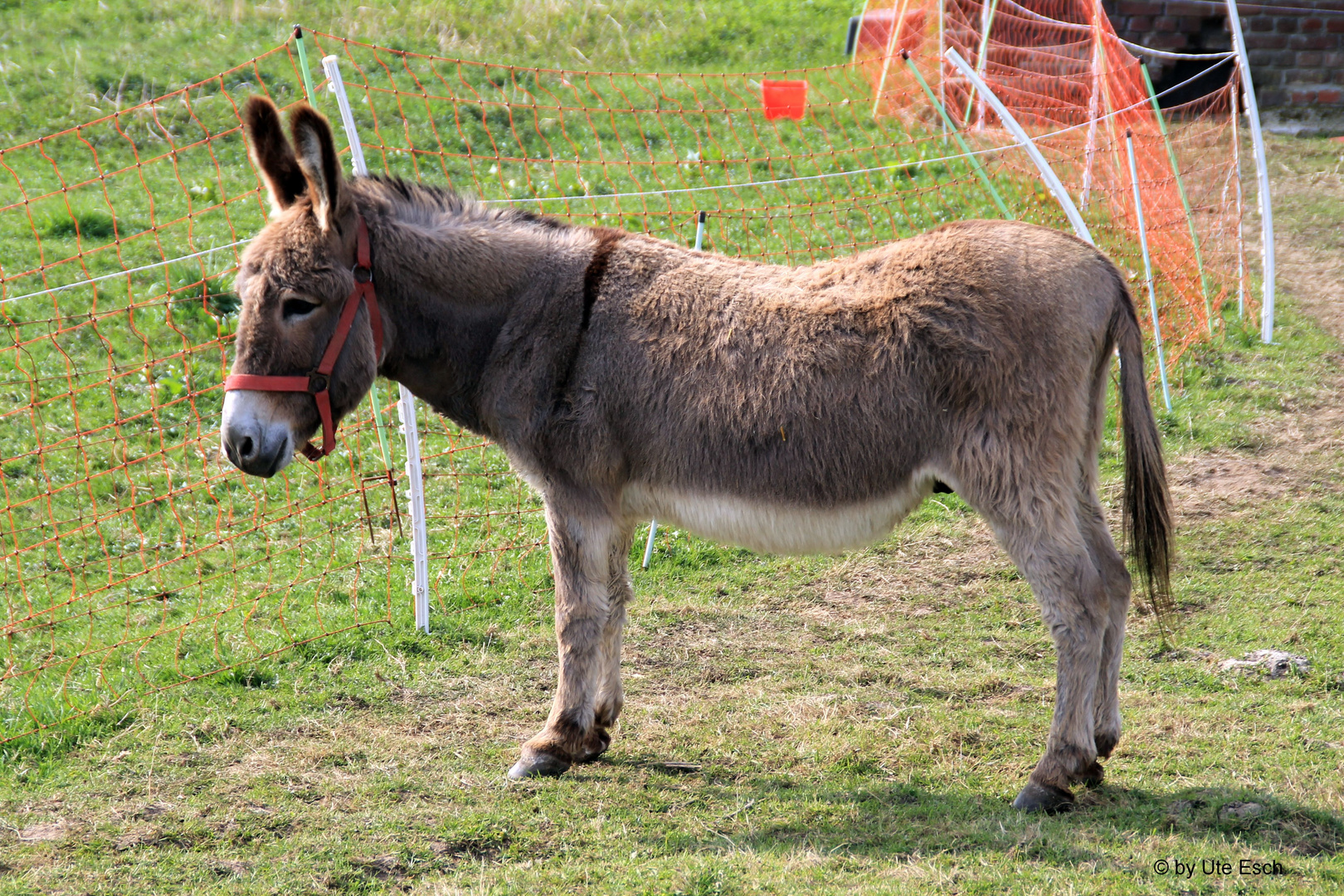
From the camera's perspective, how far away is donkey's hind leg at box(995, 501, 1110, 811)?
344 cm

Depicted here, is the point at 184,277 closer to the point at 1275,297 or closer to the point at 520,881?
the point at 520,881

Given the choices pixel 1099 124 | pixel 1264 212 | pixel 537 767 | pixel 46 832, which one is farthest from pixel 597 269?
pixel 1264 212

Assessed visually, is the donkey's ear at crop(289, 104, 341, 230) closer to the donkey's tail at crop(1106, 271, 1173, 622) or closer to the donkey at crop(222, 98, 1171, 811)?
the donkey at crop(222, 98, 1171, 811)

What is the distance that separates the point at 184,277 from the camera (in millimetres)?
7551

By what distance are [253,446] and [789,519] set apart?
1736 millimetres

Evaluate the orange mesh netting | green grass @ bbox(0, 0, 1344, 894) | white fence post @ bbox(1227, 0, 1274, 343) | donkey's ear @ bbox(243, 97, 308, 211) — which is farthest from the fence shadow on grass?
white fence post @ bbox(1227, 0, 1274, 343)

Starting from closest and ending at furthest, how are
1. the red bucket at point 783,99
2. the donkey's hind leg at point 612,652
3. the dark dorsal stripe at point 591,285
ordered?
the dark dorsal stripe at point 591,285 < the donkey's hind leg at point 612,652 < the red bucket at point 783,99

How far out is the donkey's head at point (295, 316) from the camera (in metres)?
3.41

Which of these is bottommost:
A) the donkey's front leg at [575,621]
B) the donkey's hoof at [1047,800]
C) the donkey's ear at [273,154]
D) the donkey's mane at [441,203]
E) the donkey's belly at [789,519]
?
the donkey's hoof at [1047,800]

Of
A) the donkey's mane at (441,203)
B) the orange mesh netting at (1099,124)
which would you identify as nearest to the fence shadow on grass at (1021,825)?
the donkey's mane at (441,203)

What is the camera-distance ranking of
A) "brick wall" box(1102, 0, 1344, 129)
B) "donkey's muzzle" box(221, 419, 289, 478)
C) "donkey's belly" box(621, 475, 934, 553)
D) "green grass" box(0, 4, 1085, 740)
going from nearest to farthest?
"donkey's muzzle" box(221, 419, 289, 478) → "donkey's belly" box(621, 475, 934, 553) → "green grass" box(0, 4, 1085, 740) → "brick wall" box(1102, 0, 1344, 129)

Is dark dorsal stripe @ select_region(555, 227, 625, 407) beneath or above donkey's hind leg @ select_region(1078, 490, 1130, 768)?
above

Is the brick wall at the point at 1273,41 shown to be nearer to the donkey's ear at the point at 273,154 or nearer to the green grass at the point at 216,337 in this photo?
the green grass at the point at 216,337

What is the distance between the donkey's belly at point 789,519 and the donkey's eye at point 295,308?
1259 millimetres
